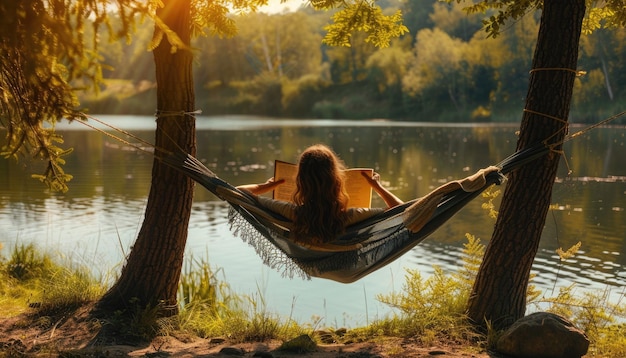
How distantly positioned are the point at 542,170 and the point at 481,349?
94 centimetres

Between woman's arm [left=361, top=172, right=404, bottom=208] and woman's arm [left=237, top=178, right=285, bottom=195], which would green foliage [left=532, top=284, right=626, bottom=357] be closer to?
woman's arm [left=361, top=172, right=404, bottom=208]

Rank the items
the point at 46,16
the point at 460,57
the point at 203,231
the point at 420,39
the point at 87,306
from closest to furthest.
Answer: the point at 46,16 < the point at 87,306 < the point at 203,231 < the point at 460,57 < the point at 420,39

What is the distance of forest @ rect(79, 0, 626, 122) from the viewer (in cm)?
3466

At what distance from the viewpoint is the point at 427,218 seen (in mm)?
3479

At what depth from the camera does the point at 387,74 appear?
4394cm

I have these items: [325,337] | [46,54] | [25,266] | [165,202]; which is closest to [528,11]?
[325,337]

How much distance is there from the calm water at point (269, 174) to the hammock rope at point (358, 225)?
66cm

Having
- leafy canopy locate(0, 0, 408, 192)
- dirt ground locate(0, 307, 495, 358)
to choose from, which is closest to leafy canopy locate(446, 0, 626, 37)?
leafy canopy locate(0, 0, 408, 192)

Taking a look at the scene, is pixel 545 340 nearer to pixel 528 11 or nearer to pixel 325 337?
pixel 325 337

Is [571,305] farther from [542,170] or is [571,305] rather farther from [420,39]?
[420,39]

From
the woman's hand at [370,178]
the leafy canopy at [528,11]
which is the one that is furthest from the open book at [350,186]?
the leafy canopy at [528,11]

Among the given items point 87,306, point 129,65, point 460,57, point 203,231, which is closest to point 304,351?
point 87,306

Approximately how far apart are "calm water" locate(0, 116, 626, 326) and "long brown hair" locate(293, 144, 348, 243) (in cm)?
92

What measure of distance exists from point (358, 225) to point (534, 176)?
0.93 meters
